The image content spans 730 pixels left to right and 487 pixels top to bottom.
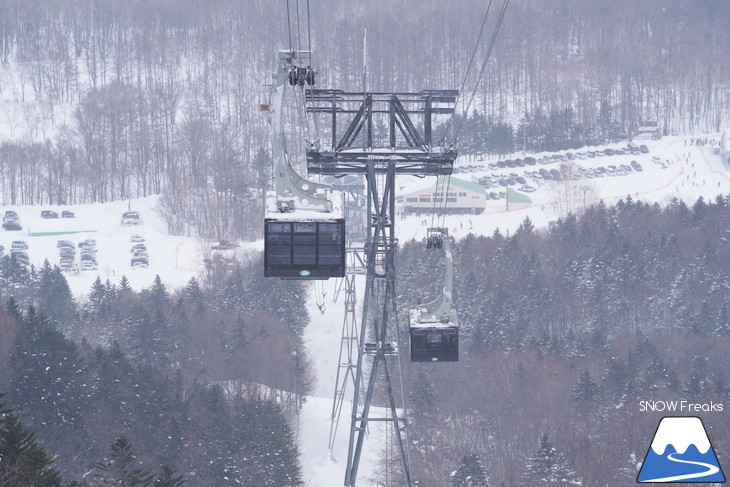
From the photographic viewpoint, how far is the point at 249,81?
16438cm

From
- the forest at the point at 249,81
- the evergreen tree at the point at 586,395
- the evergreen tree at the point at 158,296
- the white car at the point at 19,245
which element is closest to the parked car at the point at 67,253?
the white car at the point at 19,245

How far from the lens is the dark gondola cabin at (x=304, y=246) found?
32.6 metres

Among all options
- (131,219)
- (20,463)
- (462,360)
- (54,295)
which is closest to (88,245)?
(131,219)

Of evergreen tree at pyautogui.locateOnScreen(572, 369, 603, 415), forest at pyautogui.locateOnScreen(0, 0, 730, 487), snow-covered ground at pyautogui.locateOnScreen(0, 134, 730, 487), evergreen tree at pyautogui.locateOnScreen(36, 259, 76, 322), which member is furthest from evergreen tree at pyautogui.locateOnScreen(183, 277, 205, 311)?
evergreen tree at pyautogui.locateOnScreen(572, 369, 603, 415)

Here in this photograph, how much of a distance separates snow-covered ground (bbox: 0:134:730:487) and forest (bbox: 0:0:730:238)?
603 centimetres

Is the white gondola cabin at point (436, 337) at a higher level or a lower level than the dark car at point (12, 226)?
higher

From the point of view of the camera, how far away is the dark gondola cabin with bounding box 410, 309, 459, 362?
152 ft

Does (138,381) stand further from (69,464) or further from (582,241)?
(582,241)

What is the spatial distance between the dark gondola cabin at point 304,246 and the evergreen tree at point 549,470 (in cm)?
3081

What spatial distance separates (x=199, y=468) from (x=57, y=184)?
248 ft

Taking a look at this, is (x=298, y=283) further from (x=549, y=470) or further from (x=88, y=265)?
(x=549, y=470)

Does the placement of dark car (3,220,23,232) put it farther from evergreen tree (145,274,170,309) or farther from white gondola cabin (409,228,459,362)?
white gondola cabin (409,228,459,362)

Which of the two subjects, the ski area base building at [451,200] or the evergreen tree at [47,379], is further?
the ski area base building at [451,200]

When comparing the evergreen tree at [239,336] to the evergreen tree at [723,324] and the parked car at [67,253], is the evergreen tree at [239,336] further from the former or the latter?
the parked car at [67,253]
